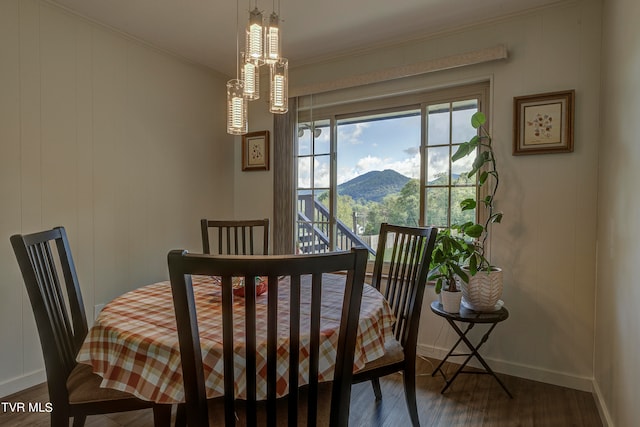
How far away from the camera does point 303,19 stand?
8.21ft

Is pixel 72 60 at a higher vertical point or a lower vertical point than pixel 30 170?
higher

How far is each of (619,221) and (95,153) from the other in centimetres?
323

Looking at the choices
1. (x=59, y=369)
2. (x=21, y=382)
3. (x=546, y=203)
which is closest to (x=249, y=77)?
(x=59, y=369)

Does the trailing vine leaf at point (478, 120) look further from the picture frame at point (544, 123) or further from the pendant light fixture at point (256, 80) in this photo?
the pendant light fixture at point (256, 80)

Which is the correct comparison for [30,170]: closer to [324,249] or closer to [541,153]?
[324,249]

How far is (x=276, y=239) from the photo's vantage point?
336 cm

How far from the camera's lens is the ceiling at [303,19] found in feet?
7.56

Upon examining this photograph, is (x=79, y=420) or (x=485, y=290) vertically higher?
(x=485, y=290)

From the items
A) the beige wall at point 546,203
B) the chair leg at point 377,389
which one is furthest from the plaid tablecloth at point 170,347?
the beige wall at point 546,203

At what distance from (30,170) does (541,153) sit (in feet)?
10.8

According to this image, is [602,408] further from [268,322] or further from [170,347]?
[170,347]

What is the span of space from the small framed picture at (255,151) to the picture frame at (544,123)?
2.15 meters

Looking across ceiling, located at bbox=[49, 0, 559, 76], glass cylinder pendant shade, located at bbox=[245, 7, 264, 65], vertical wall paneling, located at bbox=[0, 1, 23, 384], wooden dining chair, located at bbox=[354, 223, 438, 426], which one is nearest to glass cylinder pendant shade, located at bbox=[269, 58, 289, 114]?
glass cylinder pendant shade, located at bbox=[245, 7, 264, 65]

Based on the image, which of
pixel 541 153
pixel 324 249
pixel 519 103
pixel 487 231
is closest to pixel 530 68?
pixel 519 103
